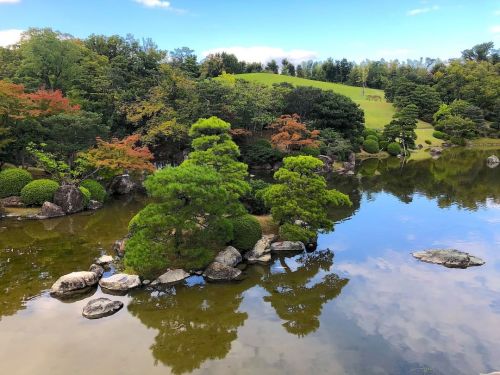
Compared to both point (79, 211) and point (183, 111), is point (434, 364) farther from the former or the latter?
point (183, 111)

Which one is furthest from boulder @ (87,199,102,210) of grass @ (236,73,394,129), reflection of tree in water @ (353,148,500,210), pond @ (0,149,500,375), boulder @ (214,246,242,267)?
grass @ (236,73,394,129)

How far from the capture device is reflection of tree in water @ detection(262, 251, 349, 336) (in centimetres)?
1205

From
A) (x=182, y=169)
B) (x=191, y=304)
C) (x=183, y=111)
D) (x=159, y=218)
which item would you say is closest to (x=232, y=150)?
(x=182, y=169)

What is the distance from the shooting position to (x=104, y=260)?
16.1 m

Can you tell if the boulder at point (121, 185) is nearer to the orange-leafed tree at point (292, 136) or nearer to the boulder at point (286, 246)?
the orange-leafed tree at point (292, 136)

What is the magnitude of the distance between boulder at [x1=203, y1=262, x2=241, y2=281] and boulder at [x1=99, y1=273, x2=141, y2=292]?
100 inches

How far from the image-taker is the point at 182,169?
47.7 feet

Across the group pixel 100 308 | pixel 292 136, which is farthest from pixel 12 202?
pixel 292 136

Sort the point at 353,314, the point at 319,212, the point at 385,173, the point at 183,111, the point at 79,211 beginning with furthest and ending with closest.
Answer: the point at 385,173
the point at 183,111
the point at 79,211
the point at 319,212
the point at 353,314

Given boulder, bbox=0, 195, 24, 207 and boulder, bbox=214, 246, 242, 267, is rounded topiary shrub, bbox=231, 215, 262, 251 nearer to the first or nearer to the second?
boulder, bbox=214, 246, 242, 267

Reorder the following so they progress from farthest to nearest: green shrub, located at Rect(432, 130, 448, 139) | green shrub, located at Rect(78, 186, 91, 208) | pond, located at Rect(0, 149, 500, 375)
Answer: green shrub, located at Rect(432, 130, 448, 139), green shrub, located at Rect(78, 186, 91, 208), pond, located at Rect(0, 149, 500, 375)

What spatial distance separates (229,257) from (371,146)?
3812cm

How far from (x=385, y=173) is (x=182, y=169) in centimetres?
→ 2840

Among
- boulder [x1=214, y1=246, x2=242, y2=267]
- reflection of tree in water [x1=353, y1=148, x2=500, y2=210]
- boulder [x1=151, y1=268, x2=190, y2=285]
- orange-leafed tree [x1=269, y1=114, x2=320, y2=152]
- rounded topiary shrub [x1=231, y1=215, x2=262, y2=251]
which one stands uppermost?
orange-leafed tree [x1=269, y1=114, x2=320, y2=152]
